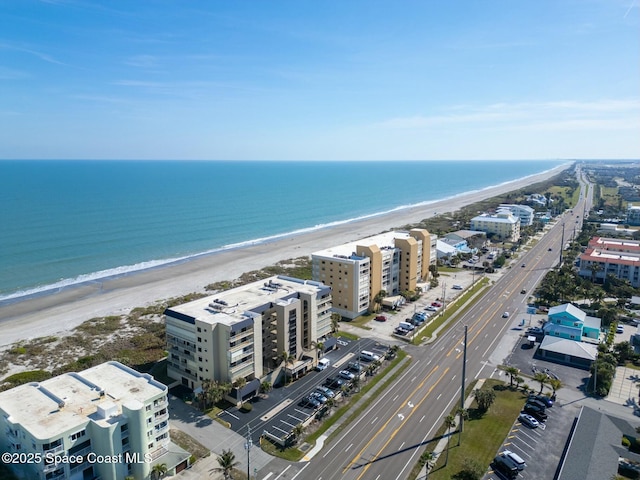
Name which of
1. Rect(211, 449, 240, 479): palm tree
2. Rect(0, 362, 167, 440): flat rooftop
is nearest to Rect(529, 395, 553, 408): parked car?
Rect(211, 449, 240, 479): palm tree

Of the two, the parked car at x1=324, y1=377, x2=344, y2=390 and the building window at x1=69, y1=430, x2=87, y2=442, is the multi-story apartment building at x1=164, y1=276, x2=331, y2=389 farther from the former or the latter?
the building window at x1=69, y1=430, x2=87, y2=442

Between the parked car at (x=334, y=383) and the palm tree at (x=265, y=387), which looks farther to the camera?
the parked car at (x=334, y=383)

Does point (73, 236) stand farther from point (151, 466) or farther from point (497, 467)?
point (497, 467)

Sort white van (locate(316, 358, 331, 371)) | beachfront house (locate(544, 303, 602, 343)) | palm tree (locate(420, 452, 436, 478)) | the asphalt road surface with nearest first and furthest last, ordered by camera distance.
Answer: palm tree (locate(420, 452, 436, 478)) < the asphalt road surface < white van (locate(316, 358, 331, 371)) < beachfront house (locate(544, 303, 602, 343))

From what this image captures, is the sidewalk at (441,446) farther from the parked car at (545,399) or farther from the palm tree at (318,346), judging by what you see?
the palm tree at (318,346)

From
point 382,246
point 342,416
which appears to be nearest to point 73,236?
point 382,246

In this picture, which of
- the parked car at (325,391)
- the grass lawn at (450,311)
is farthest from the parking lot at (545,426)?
the parked car at (325,391)
